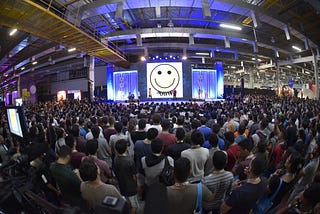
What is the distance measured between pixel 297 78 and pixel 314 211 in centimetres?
5089

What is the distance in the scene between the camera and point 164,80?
2030 centimetres

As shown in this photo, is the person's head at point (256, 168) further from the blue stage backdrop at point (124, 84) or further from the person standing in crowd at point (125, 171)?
the blue stage backdrop at point (124, 84)

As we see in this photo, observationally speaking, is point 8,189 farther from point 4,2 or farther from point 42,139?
point 4,2

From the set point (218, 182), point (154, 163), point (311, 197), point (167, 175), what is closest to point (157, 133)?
point (154, 163)

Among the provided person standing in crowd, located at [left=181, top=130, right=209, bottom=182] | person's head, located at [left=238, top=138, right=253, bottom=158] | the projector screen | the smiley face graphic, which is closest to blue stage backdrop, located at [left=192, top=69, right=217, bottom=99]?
the projector screen

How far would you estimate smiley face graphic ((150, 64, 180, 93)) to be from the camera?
20.0m

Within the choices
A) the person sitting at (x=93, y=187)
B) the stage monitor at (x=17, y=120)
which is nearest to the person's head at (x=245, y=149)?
the person sitting at (x=93, y=187)

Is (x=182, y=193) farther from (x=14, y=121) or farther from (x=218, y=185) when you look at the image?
(x=14, y=121)

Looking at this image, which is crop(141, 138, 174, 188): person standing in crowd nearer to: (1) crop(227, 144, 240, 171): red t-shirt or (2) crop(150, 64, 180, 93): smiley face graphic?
(1) crop(227, 144, 240, 171): red t-shirt

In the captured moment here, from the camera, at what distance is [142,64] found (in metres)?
20.4

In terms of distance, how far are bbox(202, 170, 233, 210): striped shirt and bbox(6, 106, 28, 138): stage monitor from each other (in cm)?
309

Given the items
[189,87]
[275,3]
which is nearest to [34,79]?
[189,87]

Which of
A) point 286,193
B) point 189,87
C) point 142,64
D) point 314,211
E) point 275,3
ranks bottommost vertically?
point 286,193

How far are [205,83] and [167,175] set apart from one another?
73.5ft
